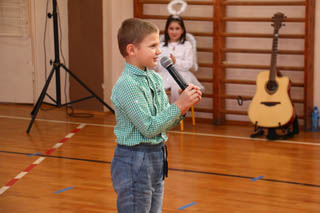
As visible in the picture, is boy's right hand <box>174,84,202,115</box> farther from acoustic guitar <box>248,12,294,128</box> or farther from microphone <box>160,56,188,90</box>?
acoustic guitar <box>248,12,294,128</box>

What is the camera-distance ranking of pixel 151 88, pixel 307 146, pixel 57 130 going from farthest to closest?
pixel 57 130
pixel 307 146
pixel 151 88

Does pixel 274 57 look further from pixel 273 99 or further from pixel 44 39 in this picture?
pixel 44 39

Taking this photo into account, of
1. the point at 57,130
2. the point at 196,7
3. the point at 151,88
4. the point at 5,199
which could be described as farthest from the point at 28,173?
the point at 196,7

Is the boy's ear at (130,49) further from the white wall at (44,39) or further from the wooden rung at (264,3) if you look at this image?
the white wall at (44,39)

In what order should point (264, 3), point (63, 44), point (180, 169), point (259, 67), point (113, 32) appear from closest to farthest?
point (180, 169)
point (264, 3)
point (259, 67)
point (113, 32)
point (63, 44)

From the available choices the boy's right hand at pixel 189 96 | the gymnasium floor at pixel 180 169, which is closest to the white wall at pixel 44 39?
the gymnasium floor at pixel 180 169

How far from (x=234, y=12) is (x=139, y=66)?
3.92m

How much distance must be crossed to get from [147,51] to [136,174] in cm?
48

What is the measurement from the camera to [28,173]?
4.32 m

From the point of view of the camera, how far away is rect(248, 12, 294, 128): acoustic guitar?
209 inches

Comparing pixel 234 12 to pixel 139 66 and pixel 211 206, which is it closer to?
pixel 211 206

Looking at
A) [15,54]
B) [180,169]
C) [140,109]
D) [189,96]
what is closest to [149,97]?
[140,109]

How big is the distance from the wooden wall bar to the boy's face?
365 cm

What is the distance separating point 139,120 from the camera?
2125 millimetres
